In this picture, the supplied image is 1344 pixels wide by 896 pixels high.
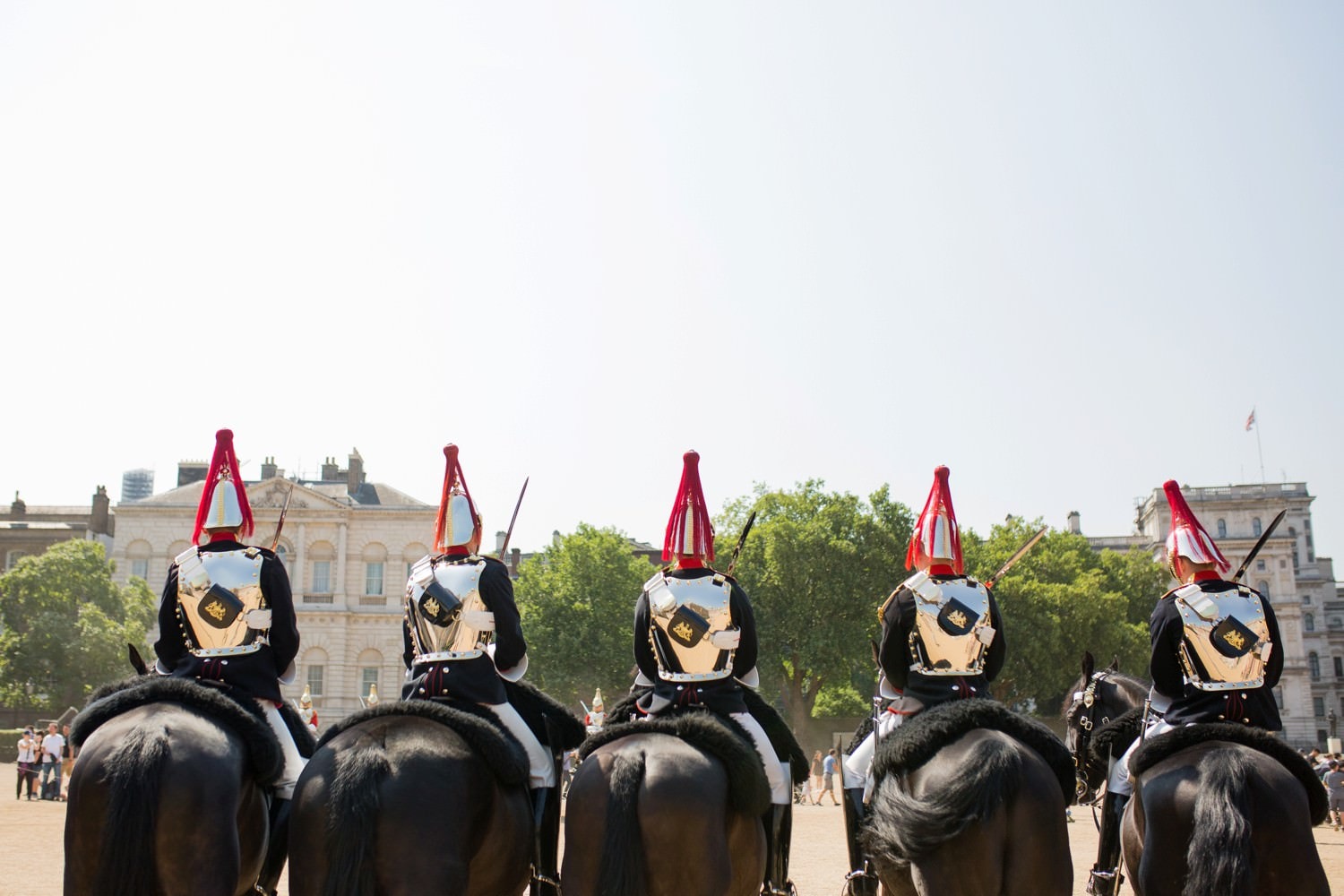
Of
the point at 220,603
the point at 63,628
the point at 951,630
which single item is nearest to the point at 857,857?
the point at 951,630

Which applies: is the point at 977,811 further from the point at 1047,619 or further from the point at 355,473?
the point at 355,473

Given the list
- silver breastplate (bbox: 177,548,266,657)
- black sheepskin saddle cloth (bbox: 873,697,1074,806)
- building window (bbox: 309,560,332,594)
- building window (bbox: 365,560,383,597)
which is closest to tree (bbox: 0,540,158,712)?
building window (bbox: 309,560,332,594)

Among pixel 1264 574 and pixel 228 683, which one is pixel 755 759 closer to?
pixel 228 683

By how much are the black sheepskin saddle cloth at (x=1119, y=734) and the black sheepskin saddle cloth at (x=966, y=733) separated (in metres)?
1.51

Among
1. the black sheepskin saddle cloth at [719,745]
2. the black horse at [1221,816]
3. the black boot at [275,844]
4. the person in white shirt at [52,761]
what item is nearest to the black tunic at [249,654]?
the black boot at [275,844]

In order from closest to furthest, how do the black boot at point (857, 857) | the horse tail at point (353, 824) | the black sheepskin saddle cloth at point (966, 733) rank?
the horse tail at point (353, 824) < the black sheepskin saddle cloth at point (966, 733) < the black boot at point (857, 857)

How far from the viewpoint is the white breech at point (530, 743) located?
833 cm

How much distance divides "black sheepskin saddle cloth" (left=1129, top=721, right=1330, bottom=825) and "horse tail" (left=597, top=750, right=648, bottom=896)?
10.2 ft

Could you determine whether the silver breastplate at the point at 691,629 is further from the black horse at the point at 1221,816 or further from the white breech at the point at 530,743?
the black horse at the point at 1221,816

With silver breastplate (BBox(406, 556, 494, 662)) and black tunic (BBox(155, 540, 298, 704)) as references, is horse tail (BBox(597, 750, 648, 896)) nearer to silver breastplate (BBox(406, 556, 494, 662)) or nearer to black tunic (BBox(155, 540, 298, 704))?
silver breastplate (BBox(406, 556, 494, 662))

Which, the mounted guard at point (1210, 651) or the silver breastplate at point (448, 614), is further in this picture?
the silver breastplate at point (448, 614)

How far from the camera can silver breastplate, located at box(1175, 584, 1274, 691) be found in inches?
320

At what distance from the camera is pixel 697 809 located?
278 inches

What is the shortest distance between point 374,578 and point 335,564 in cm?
237
